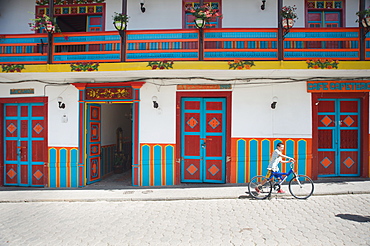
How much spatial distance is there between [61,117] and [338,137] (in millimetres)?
8845

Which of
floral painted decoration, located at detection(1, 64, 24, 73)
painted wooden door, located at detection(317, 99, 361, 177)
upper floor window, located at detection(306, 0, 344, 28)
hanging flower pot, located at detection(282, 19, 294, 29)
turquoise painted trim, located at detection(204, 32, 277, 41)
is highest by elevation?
upper floor window, located at detection(306, 0, 344, 28)

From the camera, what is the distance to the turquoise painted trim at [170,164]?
898 cm

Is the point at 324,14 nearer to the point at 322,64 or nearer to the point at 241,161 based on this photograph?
the point at 322,64

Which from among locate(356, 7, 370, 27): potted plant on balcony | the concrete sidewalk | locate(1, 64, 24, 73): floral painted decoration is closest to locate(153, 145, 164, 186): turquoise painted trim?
the concrete sidewalk

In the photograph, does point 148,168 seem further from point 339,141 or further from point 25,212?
point 339,141

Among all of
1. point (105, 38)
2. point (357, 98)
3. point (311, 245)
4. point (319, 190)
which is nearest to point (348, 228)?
point (311, 245)

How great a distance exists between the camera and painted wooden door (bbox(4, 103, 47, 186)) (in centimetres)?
948

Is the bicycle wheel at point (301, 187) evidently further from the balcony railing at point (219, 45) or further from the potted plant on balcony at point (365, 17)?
the potted plant on balcony at point (365, 17)

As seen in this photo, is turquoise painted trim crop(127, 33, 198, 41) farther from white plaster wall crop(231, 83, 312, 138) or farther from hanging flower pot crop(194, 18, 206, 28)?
white plaster wall crop(231, 83, 312, 138)

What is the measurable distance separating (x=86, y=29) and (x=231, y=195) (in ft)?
24.0

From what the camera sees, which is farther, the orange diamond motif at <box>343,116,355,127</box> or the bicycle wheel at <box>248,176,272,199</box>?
the orange diamond motif at <box>343,116,355,127</box>

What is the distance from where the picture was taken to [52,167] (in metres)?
9.24

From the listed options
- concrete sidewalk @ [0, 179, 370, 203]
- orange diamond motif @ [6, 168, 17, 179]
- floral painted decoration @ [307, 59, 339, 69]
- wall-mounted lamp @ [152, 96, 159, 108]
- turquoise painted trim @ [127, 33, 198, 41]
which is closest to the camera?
concrete sidewalk @ [0, 179, 370, 203]

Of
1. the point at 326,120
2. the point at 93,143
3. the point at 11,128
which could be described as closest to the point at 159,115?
the point at 93,143
